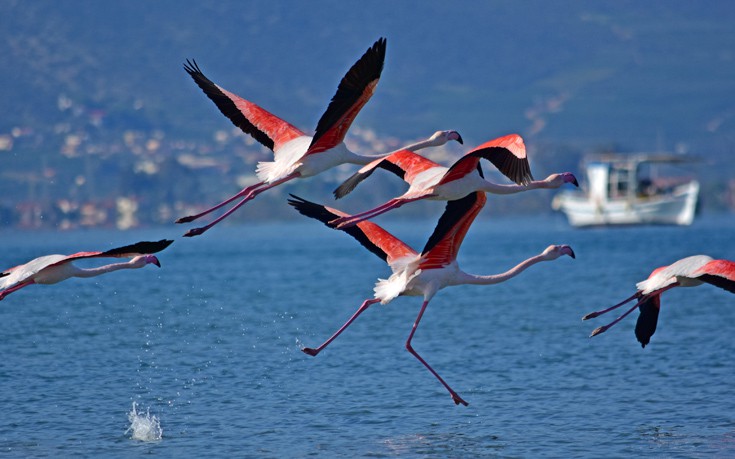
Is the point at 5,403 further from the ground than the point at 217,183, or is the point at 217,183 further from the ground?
the point at 217,183

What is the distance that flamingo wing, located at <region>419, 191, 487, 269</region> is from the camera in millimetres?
14406

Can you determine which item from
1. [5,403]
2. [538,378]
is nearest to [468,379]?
[538,378]

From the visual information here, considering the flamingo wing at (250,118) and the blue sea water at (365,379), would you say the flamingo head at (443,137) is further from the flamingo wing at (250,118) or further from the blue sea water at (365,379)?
the blue sea water at (365,379)

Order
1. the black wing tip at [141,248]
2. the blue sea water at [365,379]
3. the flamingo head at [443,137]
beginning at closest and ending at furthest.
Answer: the black wing tip at [141,248] < the flamingo head at [443,137] < the blue sea water at [365,379]

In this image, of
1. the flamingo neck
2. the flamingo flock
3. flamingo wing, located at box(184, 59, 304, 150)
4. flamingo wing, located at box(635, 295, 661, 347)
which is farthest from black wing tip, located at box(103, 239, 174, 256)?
flamingo wing, located at box(635, 295, 661, 347)

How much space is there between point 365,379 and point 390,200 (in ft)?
24.7

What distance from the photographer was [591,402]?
18250 mm

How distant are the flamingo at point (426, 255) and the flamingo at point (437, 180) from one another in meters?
0.42

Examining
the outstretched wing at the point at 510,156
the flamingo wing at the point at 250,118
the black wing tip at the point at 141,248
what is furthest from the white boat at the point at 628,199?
the black wing tip at the point at 141,248

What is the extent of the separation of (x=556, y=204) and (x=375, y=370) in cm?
9377

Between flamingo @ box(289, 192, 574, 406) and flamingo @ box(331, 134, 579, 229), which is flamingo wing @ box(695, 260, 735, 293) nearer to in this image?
flamingo @ box(289, 192, 574, 406)

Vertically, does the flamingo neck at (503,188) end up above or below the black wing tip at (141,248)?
above

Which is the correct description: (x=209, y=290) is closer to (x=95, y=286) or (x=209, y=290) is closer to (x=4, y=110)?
(x=95, y=286)

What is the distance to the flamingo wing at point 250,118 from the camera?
50.0 ft
